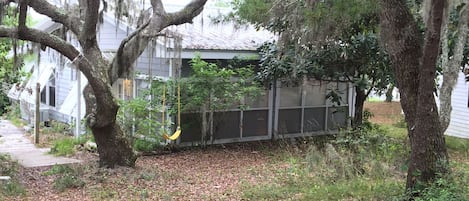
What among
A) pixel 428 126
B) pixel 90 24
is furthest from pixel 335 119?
pixel 428 126

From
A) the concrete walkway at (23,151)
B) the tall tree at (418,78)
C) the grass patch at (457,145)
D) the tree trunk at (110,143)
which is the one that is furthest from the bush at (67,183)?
the grass patch at (457,145)

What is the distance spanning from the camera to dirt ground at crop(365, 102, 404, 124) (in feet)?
61.3

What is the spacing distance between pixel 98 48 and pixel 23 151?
421cm

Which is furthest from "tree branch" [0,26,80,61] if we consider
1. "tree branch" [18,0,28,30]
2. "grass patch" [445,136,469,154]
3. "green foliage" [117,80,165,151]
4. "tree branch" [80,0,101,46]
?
"grass patch" [445,136,469,154]

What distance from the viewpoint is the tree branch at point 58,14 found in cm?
901

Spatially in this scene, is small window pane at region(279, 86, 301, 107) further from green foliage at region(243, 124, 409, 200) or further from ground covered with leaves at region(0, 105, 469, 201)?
green foliage at region(243, 124, 409, 200)

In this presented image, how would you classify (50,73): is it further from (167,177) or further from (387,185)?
(387,185)

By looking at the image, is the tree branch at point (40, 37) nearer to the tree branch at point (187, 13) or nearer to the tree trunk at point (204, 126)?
the tree branch at point (187, 13)

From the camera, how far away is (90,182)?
27.4ft

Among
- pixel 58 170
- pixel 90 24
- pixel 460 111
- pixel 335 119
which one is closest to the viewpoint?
pixel 90 24

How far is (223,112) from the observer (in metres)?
12.3

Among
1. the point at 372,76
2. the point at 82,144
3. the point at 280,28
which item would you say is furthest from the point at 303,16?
the point at 82,144

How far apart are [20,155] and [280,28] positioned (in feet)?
22.0

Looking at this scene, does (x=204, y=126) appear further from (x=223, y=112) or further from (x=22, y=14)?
(x=22, y=14)
